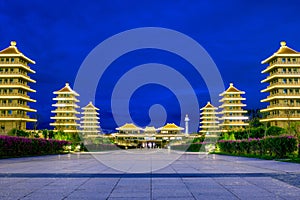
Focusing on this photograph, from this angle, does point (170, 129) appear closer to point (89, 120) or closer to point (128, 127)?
point (128, 127)

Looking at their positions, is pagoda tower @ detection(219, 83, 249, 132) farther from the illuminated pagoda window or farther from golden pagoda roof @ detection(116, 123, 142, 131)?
golden pagoda roof @ detection(116, 123, 142, 131)

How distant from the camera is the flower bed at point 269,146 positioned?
1936cm

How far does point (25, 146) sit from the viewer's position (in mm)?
26078

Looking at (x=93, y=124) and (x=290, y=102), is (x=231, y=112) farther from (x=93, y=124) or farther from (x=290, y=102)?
(x=93, y=124)

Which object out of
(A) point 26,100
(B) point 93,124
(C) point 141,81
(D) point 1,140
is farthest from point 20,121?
(C) point 141,81

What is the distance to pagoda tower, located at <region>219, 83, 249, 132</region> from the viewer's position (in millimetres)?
70625

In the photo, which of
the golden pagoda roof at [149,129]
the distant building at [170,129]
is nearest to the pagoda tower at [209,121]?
the distant building at [170,129]

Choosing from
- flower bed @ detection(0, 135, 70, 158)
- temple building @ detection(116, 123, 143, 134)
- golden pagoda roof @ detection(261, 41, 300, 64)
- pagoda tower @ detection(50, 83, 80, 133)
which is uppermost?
golden pagoda roof @ detection(261, 41, 300, 64)

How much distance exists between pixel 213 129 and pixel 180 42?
56952 millimetres

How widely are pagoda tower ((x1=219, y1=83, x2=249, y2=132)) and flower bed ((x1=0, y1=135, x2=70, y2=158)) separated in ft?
145

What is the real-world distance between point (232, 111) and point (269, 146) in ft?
169

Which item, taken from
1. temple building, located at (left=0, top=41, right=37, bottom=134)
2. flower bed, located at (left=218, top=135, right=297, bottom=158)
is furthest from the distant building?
flower bed, located at (left=218, top=135, right=297, bottom=158)

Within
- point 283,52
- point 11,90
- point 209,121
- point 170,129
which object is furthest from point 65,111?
point 283,52

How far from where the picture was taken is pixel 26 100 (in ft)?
190
